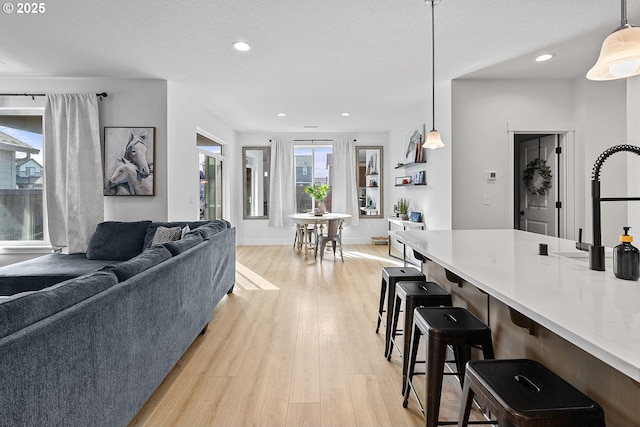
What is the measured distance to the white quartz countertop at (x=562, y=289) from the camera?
0.74 m

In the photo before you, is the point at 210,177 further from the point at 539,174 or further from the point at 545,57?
the point at 539,174

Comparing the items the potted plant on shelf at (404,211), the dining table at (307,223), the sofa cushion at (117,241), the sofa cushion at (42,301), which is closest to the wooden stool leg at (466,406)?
the sofa cushion at (42,301)

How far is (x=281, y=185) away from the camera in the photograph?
7402 mm

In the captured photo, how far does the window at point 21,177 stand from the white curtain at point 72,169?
1.07 ft

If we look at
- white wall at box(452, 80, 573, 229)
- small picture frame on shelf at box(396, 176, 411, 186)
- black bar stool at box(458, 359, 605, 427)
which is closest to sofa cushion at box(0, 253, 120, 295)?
black bar stool at box(458, 359, 605, 427)

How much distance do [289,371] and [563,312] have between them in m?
1.75

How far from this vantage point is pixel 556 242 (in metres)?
2.10

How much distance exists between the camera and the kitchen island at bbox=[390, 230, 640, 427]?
0.78 metres

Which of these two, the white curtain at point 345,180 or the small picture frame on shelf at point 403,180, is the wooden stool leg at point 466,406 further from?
the white curtain at point 345,180

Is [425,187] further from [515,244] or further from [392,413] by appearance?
[392,413]

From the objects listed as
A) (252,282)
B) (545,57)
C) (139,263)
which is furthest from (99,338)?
(545,57)

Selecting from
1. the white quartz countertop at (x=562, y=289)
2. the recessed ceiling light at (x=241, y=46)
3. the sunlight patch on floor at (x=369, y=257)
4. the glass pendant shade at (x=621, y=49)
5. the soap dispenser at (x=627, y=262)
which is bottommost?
the sunlight patch on floor at (x=369, y=257)

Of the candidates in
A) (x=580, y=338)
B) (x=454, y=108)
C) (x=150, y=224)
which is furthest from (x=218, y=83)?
(x=580, y=338)

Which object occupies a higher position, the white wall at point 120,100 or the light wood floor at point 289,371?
the white wall at point 120,100
